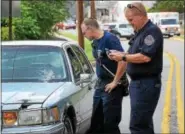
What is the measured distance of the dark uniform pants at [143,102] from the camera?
18.8 feet

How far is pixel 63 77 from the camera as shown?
23.6 feet

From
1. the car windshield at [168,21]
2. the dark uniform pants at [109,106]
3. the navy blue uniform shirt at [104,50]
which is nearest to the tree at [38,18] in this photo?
the dark uniform pants at [109,106]

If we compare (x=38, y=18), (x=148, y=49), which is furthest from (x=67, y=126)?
(x=38, y=18)

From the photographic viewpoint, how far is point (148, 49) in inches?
223

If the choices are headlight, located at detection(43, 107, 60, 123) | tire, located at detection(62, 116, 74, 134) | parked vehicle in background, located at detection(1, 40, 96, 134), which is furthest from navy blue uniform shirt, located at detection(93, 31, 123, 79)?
headlight, located at detection(43, 107, 60, 123)

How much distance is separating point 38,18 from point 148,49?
76.7 ft

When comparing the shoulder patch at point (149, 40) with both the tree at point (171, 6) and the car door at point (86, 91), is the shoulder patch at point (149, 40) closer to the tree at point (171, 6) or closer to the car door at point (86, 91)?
the car door at point (86, 91)

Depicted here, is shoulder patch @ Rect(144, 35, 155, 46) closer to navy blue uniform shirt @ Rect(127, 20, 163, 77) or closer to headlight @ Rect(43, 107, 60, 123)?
navy blue uniform shirt @ Rect(127, 20, 163, 77)

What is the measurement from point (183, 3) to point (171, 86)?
66.2 metres

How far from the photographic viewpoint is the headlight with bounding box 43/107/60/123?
239 inches

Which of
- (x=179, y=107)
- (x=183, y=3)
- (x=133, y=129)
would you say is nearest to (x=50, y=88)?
(x=133, y=129)

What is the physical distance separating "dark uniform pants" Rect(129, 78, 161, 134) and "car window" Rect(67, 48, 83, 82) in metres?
1.70

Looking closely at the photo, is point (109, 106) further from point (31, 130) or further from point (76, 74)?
point (31, 130)

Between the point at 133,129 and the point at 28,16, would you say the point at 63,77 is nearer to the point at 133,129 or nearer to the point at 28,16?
the point at 133,129
